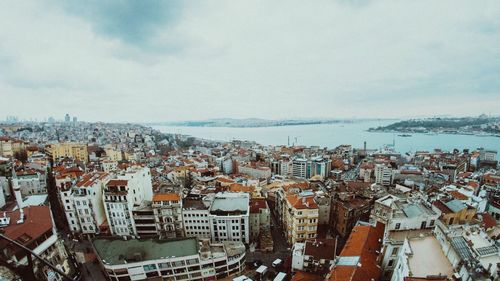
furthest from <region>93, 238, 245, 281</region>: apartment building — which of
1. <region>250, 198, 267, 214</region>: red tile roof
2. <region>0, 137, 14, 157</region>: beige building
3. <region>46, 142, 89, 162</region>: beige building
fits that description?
<region>46, 142, 89, 162</region>: beige building

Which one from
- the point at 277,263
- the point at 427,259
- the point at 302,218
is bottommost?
the point at 277,263

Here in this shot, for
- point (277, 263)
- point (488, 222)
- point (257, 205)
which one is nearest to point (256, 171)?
point (257, 205)

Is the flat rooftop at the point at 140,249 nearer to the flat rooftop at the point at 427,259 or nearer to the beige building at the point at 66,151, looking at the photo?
the flat rooftop at the point at 427,259

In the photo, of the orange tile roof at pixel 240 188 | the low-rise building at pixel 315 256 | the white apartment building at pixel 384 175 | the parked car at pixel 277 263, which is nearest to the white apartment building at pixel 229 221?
the parked car at pixel 277 263

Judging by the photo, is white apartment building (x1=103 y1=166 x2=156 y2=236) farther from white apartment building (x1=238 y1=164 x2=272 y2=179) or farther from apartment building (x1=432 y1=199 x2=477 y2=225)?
white apartment building (x1=238 y1=164 x2=272 y2=179)

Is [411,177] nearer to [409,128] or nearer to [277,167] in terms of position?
[277,167]

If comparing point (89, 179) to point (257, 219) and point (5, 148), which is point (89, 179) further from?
point (5, 148)
